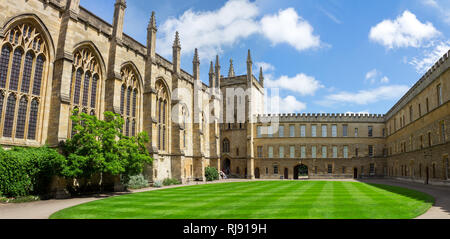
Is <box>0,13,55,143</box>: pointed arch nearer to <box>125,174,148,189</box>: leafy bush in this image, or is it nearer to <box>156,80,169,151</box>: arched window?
<box>125,174,148,189</box>: leafy bush

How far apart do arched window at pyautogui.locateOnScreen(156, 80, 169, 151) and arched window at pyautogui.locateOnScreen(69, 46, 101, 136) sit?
8614 mm

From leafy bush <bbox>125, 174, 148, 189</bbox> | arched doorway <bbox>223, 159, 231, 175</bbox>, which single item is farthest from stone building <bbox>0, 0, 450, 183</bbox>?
leafy bush <bbox>125, 174, 148, 189</bbox>

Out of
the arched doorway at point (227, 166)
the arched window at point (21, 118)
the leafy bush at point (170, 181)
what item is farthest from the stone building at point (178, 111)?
the leafy bush at point (170, 181)

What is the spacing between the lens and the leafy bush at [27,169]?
593 inches

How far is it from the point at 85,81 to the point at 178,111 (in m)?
12.6

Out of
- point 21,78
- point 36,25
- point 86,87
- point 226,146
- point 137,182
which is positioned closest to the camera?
point 21,78

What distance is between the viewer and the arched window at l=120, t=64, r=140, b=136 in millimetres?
26281

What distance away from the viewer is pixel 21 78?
59.1 ft

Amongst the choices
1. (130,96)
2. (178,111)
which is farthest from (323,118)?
(130,96)

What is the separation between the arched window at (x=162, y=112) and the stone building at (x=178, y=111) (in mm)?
110

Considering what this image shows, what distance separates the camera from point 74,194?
742 inches

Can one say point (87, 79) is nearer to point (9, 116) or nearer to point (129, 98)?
point (129, 98)

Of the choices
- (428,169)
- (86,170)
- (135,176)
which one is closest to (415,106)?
(428,169)
